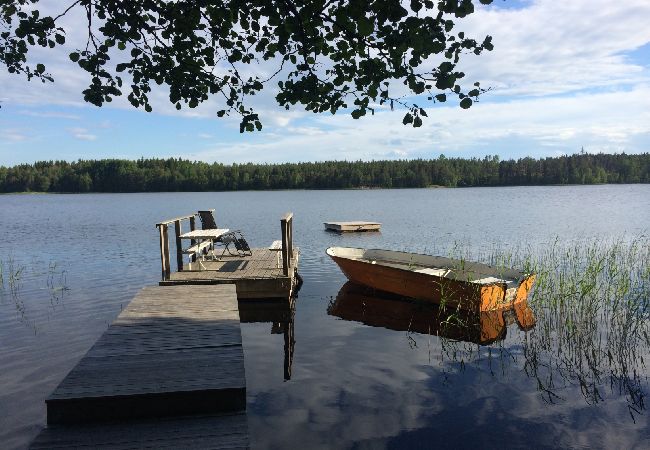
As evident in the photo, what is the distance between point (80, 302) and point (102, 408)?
9927mm

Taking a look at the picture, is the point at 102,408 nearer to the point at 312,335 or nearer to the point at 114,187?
the point at 312,335

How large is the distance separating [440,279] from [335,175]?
128915 mm

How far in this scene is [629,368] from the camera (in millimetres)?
8391

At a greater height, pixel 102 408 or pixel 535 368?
pixel 102 408

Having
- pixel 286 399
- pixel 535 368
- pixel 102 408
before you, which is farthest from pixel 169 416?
pixel 535 368

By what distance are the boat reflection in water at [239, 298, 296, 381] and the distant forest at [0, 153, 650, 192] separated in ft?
409

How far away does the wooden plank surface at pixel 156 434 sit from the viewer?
4211mm

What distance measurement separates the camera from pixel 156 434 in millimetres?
4426

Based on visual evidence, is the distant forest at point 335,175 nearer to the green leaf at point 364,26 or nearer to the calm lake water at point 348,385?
the calm lake water at point 348,385

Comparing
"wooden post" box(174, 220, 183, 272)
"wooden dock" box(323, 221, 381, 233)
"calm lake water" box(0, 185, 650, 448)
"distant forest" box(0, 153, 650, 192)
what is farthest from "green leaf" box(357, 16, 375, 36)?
"distant forest" box(0, 153, 650, 192)

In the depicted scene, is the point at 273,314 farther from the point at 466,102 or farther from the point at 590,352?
the point at 466,102

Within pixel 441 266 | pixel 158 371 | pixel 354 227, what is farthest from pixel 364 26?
pixel 354 227

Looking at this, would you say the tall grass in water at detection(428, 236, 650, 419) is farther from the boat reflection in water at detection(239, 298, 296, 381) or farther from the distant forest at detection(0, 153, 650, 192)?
the distant forest at detection(0, 153, 650, 192)

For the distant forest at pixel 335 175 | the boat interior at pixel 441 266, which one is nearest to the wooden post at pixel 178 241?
the boat interior at pixel 441 266
